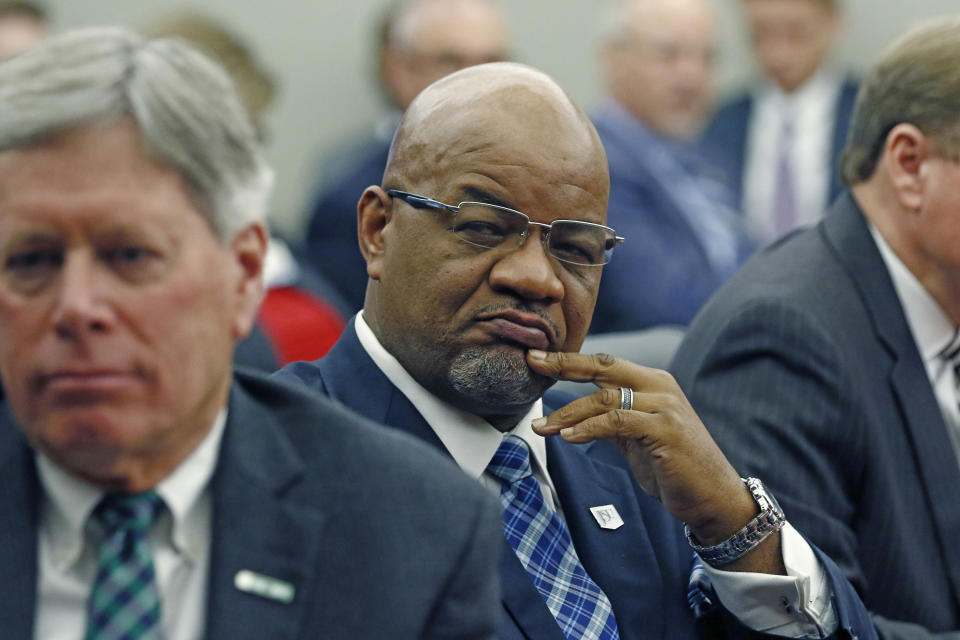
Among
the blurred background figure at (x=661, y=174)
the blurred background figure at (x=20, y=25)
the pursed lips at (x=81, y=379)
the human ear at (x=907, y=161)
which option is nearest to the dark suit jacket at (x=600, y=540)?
the pursed lips at (x=81, y=379)

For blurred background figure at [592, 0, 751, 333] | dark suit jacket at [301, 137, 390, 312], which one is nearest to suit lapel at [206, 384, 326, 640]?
blurred background figure at [592, 0, 751, 333]

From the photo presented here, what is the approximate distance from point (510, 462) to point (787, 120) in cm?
413

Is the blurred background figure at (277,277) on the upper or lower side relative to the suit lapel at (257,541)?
lower

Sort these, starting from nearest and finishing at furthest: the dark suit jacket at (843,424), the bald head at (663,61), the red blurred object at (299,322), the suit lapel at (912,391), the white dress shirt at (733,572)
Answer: the white dress shirt at (733,572) → the dark suit jacket at (843,424) → the suit lapel at (912,391) → the red blurred object at (299,322) → the bald head at (663,61)

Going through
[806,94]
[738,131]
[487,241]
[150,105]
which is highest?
[150,105]

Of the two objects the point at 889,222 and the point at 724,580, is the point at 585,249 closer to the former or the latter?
the point at 724,580

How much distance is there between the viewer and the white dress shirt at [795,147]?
5.61 m

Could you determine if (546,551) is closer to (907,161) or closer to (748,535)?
(748,535)

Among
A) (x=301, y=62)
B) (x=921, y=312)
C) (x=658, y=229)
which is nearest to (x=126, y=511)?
(x=921, y=312)

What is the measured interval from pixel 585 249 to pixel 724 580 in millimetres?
553

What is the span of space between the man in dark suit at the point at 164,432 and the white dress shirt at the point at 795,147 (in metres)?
4.01

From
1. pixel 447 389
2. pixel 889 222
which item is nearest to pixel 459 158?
pixel 447 389

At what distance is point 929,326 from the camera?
2.73 meters

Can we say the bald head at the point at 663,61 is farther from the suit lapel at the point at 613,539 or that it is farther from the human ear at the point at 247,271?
the human ear at the point at 247,271
